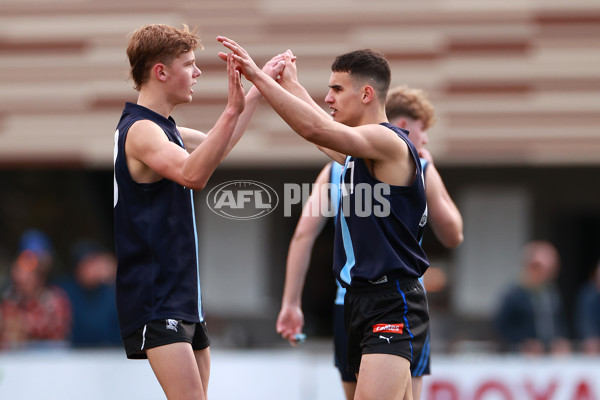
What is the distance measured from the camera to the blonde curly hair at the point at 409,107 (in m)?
5.50

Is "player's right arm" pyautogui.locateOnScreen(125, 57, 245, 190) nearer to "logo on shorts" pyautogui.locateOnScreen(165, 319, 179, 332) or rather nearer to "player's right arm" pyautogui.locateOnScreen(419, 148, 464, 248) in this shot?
"logo on shorts" pyautogui.locateOnScreen(165, 319, 179, 332)

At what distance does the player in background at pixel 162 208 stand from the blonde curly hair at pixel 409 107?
152cm

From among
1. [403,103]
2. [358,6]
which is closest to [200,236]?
[358,6]

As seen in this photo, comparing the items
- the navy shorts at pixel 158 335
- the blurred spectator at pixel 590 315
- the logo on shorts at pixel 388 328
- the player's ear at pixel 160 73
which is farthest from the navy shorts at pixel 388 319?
the blurred spectator at pixel 590 315

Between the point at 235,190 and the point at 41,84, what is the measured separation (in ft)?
24.0

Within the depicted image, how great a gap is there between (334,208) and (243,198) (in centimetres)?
100

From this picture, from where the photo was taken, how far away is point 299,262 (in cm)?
568

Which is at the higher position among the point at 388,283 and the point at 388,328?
the point at 388,283

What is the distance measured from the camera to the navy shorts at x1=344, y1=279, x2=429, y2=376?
4.41 m

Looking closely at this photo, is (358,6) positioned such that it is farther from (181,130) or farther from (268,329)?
(181,130)

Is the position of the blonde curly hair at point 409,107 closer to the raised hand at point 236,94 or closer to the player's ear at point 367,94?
the player's ear at point 367,94

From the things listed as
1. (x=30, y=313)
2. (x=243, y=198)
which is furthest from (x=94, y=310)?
(x=243, y=198)

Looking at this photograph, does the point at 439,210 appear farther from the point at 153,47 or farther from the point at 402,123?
the point at 153,47

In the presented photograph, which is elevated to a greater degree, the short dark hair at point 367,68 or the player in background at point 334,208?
the short dark hair at point 367,68
